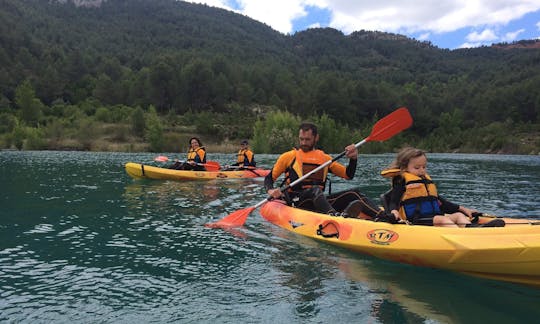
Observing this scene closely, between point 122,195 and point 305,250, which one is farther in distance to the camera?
point 122,195

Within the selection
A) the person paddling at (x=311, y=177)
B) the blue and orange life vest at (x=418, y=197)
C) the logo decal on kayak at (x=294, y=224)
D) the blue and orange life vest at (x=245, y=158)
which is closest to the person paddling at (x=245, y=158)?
the blue and orange life vest at (x=245, y=158)

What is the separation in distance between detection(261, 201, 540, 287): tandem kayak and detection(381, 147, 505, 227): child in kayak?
337 millimetres

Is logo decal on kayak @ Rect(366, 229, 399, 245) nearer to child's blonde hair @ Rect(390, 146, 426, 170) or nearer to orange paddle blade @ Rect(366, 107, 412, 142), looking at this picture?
child's blonde hair @ Rect(390, 146, 426, 170)

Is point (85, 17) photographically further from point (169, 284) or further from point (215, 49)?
point (169, 284)

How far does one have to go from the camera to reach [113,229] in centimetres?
742

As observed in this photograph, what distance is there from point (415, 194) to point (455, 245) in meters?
1.01

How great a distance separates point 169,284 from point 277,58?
136 m

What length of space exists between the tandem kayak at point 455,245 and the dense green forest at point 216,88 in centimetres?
4118

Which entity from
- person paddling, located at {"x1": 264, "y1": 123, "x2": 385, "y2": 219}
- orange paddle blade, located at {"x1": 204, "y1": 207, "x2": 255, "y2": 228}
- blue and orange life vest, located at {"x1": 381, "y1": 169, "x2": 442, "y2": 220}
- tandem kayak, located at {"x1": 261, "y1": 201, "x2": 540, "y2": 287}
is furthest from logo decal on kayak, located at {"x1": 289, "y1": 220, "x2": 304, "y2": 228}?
blue and orange life vest, located at {"x1": 381, "y1": 169, "x2": 442, "y2": 220}

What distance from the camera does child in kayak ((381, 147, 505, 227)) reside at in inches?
211

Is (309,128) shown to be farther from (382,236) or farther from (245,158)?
(245,158)

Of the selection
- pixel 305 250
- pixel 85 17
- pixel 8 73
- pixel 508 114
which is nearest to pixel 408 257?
pixel 305 250

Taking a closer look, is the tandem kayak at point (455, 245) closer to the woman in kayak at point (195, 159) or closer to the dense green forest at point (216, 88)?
the woman in kayak at point (195, 159)

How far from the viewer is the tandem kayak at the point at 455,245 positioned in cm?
418
